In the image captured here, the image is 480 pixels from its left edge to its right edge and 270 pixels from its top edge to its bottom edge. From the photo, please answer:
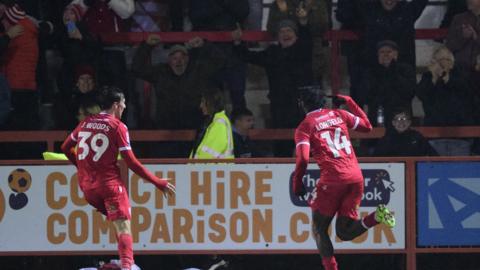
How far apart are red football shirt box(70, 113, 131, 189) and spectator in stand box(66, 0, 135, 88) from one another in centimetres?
297

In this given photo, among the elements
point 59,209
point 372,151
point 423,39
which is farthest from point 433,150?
point 59,209

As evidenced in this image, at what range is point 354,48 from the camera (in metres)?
14.7

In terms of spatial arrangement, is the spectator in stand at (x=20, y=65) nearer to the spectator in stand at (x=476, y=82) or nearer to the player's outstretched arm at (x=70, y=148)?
the player's outstretched arm at (x=70, y=148)

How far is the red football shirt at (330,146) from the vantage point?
1152cm

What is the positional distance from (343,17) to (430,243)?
3171 millimetres

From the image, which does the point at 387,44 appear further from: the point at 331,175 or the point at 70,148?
the point at 70,148

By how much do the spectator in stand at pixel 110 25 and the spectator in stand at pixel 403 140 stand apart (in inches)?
126

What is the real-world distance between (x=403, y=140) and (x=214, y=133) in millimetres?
2060

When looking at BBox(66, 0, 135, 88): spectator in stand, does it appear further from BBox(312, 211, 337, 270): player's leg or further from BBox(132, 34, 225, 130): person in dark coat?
BBox(312, 211, 337, 270): player's leg

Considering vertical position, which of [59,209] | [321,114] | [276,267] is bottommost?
[276,267]

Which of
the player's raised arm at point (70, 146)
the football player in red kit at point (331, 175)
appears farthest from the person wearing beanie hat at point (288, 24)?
the player's raised arm at point (70, 146)

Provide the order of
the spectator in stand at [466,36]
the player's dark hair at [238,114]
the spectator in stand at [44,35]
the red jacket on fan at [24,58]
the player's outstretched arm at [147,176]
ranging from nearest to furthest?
the player's outstretched arm at [147,176], the player's dark hair at [238,114], the red jacket on fan at [24,58], the spectator in stand at [466,36], the spectator in stand at [44,35]

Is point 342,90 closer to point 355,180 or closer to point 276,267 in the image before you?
point 276,267

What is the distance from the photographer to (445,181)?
12.8 m
